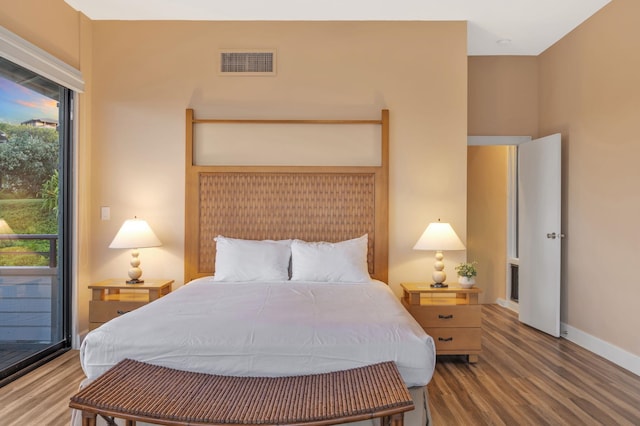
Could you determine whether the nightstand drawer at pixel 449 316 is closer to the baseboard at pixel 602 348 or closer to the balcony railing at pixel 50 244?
the baseboard at pixel 602 348

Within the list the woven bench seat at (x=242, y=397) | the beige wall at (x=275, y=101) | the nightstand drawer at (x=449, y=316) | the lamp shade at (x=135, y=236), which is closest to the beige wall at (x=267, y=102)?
the beige wall at (x=275, y=101)

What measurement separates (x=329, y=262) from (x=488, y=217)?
3.00m

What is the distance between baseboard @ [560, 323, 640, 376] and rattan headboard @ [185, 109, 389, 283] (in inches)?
78.6

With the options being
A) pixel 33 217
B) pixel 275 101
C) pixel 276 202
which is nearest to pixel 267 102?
pixel 275 101

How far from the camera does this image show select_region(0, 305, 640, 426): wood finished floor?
8.04 feet

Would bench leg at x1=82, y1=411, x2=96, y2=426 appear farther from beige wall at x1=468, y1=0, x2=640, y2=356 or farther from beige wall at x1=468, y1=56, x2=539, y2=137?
beige wall at x1=468, y1=56, x2=539, y2=137

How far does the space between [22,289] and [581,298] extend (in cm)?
469

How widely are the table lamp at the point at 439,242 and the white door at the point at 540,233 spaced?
1.22 meters

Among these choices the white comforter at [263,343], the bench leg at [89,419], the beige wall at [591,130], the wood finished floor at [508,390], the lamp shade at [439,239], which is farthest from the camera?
the lamp shade at [439,239]

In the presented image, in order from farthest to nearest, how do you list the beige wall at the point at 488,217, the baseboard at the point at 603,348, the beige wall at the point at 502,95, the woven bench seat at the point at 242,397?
the beige wall at the point at 488,217 → the beige wall at the point at 502,95 → the baseboard at the point at 603,348 → the woven bench seat at the point at 242,397

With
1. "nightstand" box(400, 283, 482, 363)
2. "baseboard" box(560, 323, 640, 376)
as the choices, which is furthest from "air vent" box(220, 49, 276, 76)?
"baseboard" box(560, 323, 640, 376)

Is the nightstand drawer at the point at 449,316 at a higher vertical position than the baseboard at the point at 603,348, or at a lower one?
higher

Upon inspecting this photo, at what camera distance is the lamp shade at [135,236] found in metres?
3.43

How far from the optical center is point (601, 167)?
3.63m
